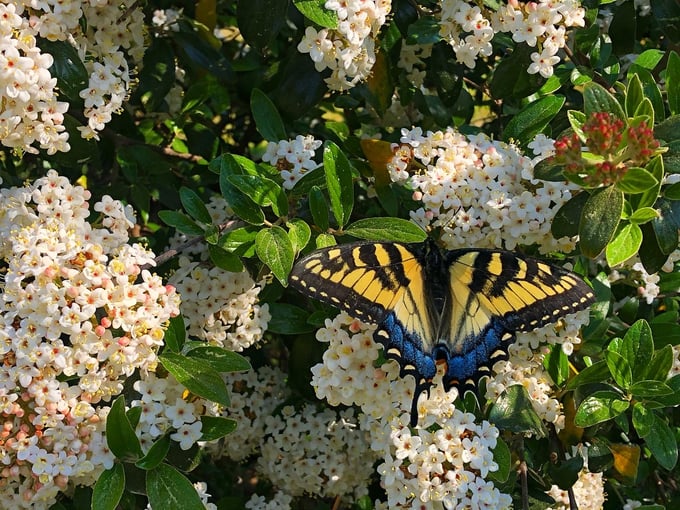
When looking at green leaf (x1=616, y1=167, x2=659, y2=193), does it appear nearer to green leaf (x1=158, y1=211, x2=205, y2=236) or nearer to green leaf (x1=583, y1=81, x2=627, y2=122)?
green leaf (x1=583, y1=81, x2=627, y2=122)

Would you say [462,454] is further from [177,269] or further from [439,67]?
[439,67]

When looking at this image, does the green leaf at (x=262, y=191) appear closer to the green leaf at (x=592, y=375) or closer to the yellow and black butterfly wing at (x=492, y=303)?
the yellow and black butterfly wing at (x=492, y=303)

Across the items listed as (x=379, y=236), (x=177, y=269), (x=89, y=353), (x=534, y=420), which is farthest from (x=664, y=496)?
(x=89, y=353)

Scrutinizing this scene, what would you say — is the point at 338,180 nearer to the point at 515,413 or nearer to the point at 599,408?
the point at 515,413

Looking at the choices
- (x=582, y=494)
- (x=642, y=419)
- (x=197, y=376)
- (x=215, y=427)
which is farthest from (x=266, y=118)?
(x=582, y=494)

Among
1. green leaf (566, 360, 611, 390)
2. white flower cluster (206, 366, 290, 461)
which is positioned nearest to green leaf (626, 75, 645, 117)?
green leaf (566, 360, 611, 390)

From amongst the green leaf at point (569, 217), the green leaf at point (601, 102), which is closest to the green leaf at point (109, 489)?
the green leaf at point (569, 217)
